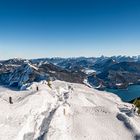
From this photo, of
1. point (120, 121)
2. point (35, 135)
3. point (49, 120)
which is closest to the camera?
point (35, 135)

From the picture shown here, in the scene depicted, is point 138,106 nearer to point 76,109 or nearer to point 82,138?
point 76,109

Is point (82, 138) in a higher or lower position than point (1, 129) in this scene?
lower

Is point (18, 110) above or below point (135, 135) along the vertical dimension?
above

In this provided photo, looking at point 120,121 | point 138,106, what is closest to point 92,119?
point 120,121

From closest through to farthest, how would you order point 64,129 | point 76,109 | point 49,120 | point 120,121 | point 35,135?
point 35,135, point 64,129, point 49,120, point 120,121, point 76,109

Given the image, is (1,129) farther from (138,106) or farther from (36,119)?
(138,106)

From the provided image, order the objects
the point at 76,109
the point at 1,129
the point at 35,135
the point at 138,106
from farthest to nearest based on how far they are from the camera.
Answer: the point at 138,106, the point at 76,109, the point at 35,135, the point at 1,129

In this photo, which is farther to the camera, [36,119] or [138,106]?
[138,106]

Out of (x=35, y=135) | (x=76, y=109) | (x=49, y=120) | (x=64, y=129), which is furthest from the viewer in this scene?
(x=76, y=109)

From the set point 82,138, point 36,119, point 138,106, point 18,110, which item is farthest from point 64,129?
point 138,106

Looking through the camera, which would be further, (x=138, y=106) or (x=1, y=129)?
(x=138, y=106)
